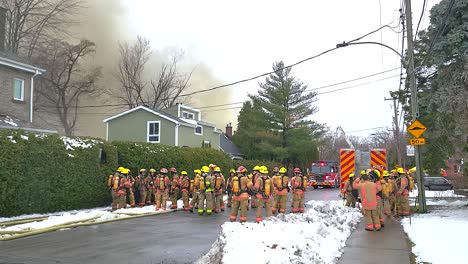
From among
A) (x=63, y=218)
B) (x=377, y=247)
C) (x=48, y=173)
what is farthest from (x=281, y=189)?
(x=48, y=173)

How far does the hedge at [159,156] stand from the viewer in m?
21.0

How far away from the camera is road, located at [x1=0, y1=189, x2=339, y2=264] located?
28.5 ft

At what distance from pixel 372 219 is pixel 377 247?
9.16 ft

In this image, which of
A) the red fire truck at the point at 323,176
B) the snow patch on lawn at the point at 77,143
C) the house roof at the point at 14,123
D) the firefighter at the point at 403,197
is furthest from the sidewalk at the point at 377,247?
the red fire truck at the point at 323,176

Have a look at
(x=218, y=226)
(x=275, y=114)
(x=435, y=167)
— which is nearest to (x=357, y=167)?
(x=435, y=167)

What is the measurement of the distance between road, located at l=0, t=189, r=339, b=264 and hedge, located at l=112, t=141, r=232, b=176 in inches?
272

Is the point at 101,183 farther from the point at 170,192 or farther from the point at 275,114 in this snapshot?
the point at 275,114

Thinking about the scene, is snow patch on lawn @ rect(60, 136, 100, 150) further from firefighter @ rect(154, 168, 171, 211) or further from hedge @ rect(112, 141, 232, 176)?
firefighter @ rect(154, 168, 171, 211)

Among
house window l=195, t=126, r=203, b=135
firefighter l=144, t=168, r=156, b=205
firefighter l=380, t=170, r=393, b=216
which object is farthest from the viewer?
house window l=195, t=126, r=203, b=135

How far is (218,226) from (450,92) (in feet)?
28.4

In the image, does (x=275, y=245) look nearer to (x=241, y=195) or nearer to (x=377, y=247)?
(x=377, y=247)

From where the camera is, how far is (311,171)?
140 ft

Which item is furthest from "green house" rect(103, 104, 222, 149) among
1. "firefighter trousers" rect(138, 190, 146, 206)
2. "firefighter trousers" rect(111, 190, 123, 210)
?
"firefighter trousers" rect(111, 190, 123, 210)

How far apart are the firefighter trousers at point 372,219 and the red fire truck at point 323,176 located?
2965cm
